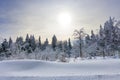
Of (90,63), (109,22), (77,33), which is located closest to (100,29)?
(109,22)

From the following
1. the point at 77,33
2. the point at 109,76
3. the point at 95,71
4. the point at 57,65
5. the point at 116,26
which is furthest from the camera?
the point at 77,33

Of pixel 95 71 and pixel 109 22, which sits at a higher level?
pixel 109 22

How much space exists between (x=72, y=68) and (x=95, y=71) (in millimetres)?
1219

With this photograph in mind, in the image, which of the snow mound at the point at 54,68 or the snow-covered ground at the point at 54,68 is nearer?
the snow-covered ground at the point at 54,68

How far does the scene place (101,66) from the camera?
400 inches

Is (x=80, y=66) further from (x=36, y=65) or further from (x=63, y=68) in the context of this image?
(x=36, y=65)

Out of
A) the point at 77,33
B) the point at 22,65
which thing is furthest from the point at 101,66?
the point at 77,33

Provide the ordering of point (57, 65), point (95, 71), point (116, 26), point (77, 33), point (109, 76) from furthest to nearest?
point (77, 33)
point (116, 26)
point (57, 65)
point (95, 71)
point (109, 76)

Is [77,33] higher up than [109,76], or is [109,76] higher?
[77,33]

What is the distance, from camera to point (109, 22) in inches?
1299

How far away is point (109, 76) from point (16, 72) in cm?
463

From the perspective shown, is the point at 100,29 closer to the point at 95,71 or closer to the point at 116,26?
the point at 116,26

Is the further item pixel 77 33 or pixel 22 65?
pixel 77 33

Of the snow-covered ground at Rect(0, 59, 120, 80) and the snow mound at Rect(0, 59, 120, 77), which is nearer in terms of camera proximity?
the snow-covered ground at Rect(0, 59, 120, 80)
